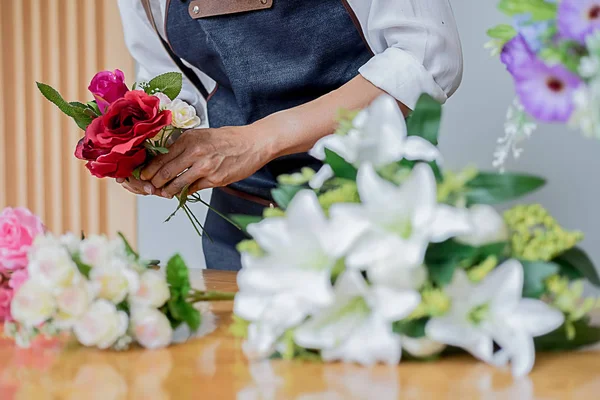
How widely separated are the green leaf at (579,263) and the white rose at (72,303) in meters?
0.36

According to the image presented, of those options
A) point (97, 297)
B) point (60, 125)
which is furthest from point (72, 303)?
point (60, 125)

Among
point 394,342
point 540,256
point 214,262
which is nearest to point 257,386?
point 394,342

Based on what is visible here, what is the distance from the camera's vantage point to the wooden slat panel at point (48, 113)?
269 cm

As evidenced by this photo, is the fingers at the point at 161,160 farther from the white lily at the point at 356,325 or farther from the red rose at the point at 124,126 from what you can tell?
the white lily at the point at 356,325

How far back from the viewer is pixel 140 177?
1126mm

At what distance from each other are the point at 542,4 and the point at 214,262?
1066 mm

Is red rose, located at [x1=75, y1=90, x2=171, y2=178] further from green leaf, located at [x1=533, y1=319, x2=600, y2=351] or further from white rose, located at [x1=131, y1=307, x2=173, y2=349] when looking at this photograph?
green leaf, located at [x1=533, y1=319, x2=600, y2=351]

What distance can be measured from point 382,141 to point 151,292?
0.22 meters

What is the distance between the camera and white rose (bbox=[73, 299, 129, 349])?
0.61 meters

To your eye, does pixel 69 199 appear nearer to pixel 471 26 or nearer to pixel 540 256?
pixel 471 26

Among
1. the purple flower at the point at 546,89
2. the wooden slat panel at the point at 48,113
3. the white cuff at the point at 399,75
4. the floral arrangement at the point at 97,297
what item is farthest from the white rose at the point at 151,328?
the wooden slat panel at the point at 48,113

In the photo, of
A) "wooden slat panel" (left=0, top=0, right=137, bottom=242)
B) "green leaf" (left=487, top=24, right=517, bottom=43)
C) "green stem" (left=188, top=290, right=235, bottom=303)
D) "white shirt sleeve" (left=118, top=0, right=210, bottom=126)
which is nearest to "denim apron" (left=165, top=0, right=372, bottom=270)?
"white shirt sleeve" (left=118, top=0, right=210, bottom=126)

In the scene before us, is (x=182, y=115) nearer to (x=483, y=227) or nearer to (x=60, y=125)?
(x=483, y=227)

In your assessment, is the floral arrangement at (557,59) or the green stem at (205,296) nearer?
the floral arrangement at (557,59)
